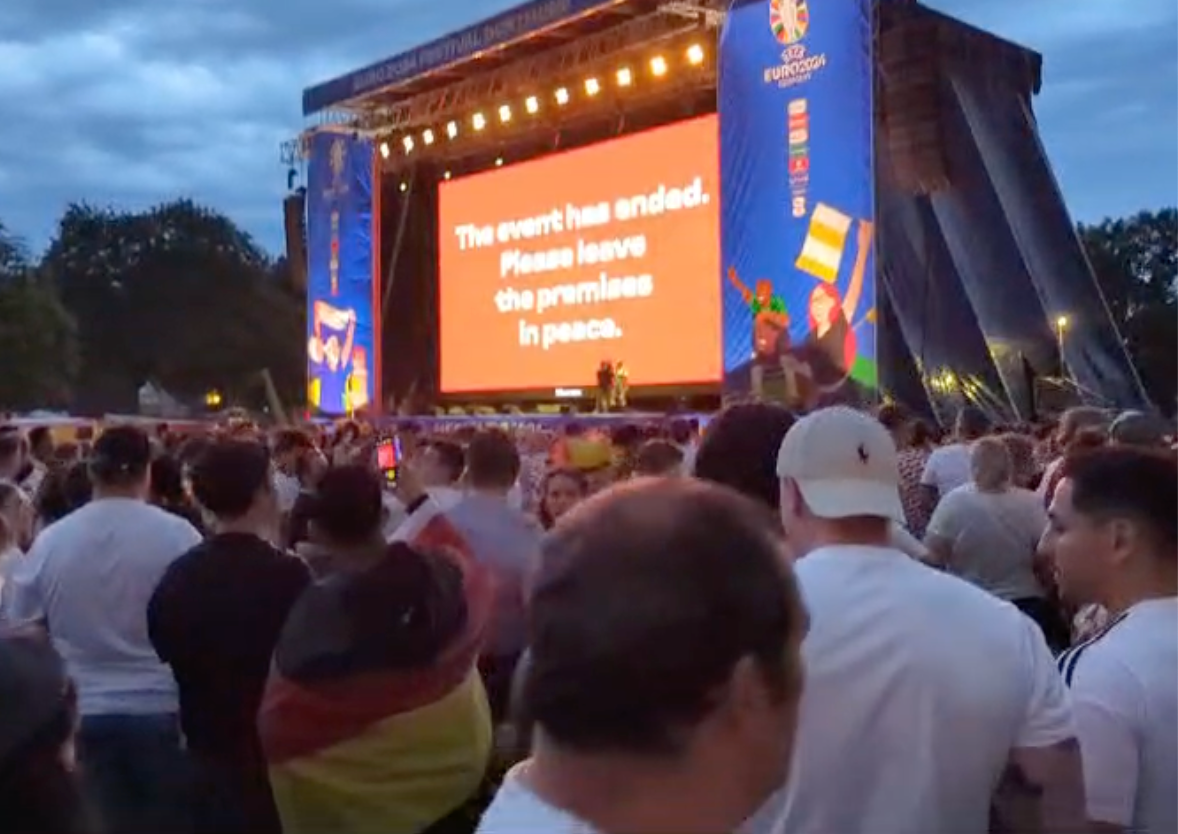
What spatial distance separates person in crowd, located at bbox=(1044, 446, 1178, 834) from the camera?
86.4 inches

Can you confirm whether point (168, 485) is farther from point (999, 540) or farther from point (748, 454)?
point (748, 454)

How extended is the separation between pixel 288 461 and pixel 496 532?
3094mm

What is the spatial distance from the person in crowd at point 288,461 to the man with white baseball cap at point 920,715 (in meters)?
4.38

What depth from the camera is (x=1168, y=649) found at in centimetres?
226

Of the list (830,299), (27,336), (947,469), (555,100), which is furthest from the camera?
(27,336)

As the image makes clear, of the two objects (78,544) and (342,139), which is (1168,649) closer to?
(78,544)

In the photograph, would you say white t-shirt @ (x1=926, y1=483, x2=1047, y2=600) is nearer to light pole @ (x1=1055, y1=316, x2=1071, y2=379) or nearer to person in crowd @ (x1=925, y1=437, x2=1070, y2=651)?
person in crowd @ (x1=925, y1=437, x2=1070, y2=651)

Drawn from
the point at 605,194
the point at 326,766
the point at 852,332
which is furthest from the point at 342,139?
the point at 326,766

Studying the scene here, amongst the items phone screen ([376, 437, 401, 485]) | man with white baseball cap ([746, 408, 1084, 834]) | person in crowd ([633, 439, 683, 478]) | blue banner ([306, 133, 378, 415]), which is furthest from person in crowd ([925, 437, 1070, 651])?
blue banner ([306, 133, 378, 415])

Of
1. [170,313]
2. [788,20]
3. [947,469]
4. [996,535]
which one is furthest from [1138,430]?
[170,313]

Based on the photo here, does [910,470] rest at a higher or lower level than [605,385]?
lower

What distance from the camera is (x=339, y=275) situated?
2114cm

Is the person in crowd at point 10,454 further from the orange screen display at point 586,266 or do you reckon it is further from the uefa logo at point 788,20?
the orange screen display at point 586,266

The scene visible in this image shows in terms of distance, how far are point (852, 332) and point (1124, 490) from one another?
10.3 meters
